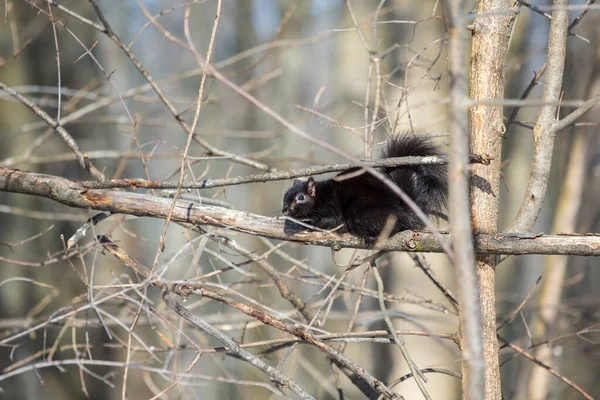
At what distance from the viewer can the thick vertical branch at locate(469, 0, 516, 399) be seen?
200cm

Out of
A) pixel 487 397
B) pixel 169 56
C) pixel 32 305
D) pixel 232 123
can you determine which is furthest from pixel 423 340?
pixel 169 56

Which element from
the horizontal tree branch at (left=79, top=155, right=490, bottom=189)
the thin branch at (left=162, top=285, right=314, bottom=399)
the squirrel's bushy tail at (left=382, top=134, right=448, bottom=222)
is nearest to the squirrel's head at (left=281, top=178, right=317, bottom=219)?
the squirrel's bushy tail at (left=382, top=134, right=448, bottom=222)

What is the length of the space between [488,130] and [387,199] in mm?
776

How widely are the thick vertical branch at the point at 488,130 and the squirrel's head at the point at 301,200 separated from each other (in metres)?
1.14

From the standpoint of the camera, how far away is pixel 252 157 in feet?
11.2

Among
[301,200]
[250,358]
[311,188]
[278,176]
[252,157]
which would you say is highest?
[252,157]

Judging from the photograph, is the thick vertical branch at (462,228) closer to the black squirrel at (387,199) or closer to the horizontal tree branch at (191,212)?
the horizontal tree branch at (191,212)

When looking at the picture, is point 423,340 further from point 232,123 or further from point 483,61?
point 232,123

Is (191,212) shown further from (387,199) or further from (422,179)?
(422,179)

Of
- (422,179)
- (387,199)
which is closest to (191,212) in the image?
(387,199)

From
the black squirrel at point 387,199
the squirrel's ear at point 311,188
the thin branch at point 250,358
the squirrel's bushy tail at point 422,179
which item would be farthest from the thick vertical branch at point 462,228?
the squirrel's ear at point 311,188

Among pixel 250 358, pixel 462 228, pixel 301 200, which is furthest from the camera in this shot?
pixel 301 200

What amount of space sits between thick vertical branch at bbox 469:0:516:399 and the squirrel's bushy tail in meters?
0.50

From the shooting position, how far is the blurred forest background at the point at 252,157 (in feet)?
13.2
